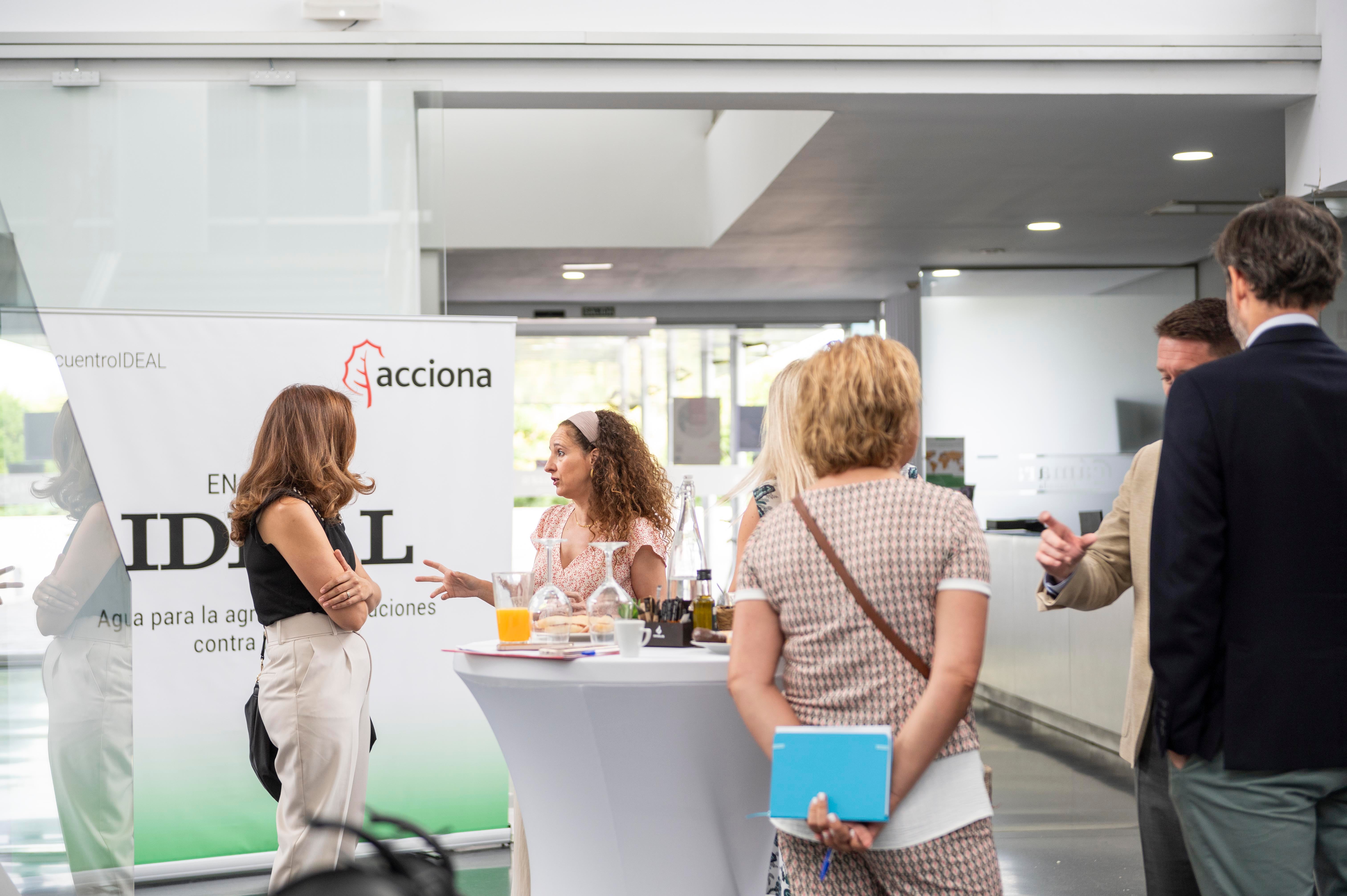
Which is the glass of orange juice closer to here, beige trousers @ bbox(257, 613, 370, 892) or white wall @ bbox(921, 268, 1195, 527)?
beige trousers @ bbox(257, 613, 370, 892)

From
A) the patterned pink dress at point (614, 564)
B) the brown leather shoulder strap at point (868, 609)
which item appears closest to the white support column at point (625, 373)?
the patterned pink dress at point (614, 564)

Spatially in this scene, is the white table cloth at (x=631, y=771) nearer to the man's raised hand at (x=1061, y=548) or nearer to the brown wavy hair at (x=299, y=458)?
the man's raised hand at (x=1061, y=548)

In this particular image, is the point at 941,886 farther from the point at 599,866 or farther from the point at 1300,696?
the point at 599,866

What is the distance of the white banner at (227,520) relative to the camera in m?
4.05

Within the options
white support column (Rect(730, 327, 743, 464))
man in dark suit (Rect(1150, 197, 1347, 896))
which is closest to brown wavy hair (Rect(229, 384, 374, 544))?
man in dark suit (Rect(1150, 197, 1347, 896))

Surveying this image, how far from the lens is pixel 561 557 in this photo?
11.3 ft

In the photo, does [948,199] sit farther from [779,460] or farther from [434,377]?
[779,460]

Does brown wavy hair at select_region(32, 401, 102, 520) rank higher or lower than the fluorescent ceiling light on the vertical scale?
lower

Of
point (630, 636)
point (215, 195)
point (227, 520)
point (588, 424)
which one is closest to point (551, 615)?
point (630, 636)

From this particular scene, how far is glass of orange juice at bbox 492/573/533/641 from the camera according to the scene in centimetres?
237

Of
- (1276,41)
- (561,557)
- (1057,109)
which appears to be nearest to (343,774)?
(561,557)

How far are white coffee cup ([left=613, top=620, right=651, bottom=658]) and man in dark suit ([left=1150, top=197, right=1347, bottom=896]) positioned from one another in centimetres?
92

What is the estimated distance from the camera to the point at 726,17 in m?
4.49

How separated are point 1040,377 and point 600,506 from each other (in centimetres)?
646
